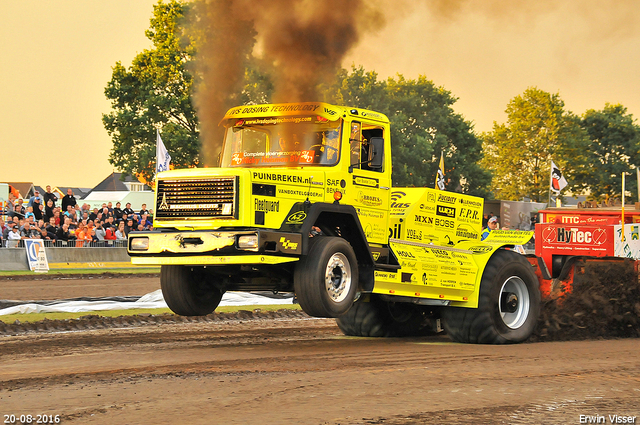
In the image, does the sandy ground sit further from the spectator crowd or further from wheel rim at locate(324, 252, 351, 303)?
wheel rim at locate(324, 252, 351, 303)

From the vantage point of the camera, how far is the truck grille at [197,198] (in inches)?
370

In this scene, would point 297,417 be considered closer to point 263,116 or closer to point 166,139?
point 263,116

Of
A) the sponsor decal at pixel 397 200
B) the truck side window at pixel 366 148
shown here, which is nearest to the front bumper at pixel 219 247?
the truck side window at pixel 366 148

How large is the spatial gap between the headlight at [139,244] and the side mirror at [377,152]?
2.86 m

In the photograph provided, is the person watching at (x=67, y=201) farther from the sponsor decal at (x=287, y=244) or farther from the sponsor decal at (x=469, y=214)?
the sponsor decal at (x=287, y=244)

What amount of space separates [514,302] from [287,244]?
3.98m

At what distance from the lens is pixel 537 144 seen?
70.1m

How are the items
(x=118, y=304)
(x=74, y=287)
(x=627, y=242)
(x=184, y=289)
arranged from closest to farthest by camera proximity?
(x=184, y=289) < (x=627, y=242) < (x=118, y=304) < (x=74, y=287)

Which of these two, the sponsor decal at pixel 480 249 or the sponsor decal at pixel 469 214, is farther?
the sponsor decal at pixel 469 214

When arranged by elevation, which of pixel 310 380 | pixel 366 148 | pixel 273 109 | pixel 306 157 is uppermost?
pixel 273 109

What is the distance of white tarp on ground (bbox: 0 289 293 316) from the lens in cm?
1458

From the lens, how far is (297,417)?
622 cm

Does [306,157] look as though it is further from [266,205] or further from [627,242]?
[627,242]

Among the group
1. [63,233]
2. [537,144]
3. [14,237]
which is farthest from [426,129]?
[14,237]
